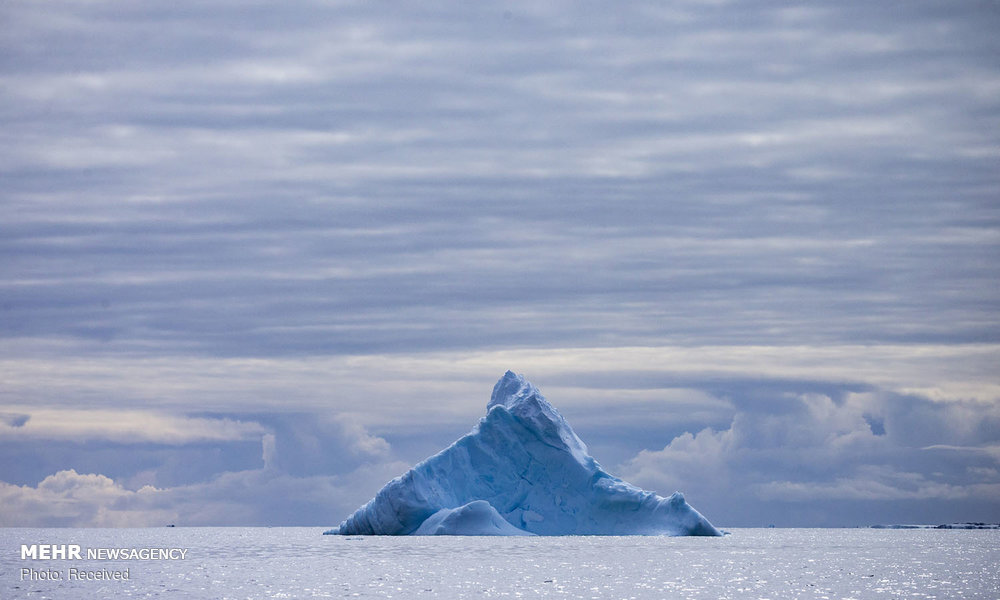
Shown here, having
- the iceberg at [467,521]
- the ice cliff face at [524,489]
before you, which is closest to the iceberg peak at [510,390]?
the ice cliff face at [524,489]

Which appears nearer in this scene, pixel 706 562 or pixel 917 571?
pixel 917 571

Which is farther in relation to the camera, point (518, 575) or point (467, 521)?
point (467, 521)

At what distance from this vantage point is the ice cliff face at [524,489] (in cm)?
8256

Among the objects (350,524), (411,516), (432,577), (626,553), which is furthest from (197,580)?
(626,553)

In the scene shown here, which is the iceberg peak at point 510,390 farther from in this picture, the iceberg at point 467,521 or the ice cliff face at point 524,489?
the iceberg at point 467,521

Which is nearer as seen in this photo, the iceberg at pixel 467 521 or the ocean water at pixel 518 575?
the ocean water at pixel 518 575

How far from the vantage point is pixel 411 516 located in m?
82.1

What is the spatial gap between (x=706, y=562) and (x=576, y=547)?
1843 centimetres

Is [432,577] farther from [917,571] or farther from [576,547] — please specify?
[576,547]

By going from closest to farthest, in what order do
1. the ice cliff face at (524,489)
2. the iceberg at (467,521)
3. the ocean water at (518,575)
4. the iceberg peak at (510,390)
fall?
the ocean water at (518,575), the iceberg at (467,521), the ice cliff face at (524,489), the iceberg peak at (510,390)

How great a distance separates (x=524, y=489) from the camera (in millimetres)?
87688

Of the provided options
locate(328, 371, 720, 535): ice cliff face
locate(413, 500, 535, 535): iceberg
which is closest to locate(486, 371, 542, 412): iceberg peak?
locate(328, 371, 720, 535): ice cliff face

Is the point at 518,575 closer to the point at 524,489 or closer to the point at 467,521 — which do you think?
the point at 467,521

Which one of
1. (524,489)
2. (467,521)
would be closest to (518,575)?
(467,521)
